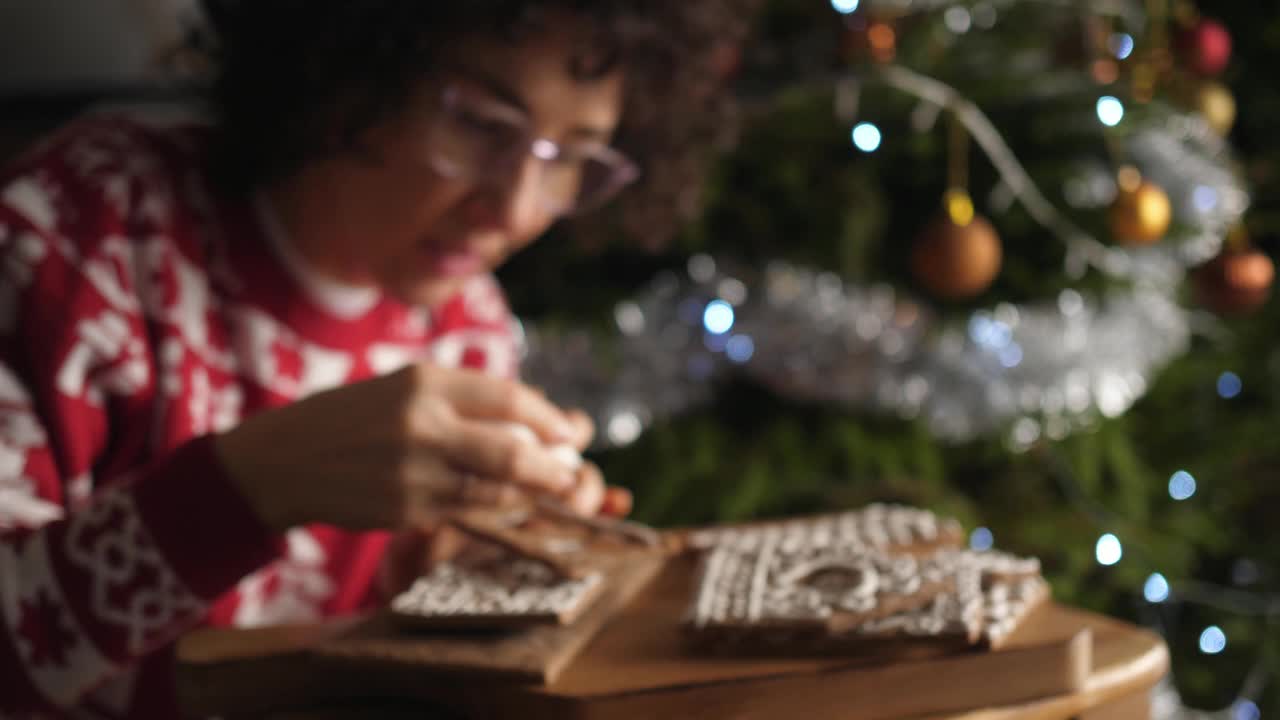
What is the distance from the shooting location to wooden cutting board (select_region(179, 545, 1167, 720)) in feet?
1.44

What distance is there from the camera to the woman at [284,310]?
0.60 metres

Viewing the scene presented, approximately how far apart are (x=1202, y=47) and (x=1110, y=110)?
0.53 ft

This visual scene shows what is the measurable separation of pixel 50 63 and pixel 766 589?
108 centimetres

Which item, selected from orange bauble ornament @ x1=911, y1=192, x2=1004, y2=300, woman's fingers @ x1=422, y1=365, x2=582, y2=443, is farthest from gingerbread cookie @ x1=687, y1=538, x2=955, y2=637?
orange bauble ornament @ x1=911, y1=192, x2=1004, y2=300

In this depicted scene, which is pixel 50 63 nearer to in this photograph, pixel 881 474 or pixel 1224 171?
pixel 881 474

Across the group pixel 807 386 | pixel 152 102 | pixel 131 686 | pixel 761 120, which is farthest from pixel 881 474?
pixel 152 102

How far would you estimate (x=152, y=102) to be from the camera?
136 cm

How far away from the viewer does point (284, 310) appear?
0.90m

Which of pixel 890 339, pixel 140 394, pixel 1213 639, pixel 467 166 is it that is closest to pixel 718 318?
pixel 890 339

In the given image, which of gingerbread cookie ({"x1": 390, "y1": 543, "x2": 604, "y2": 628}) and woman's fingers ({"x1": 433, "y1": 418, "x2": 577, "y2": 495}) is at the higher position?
woman's fingers ({"x1": 433, "y1": 418, "x2": 577, "y2": 495})

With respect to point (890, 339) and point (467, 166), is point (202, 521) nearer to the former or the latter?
point (467, 166)

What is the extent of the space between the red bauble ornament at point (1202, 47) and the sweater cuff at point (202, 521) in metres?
1.04

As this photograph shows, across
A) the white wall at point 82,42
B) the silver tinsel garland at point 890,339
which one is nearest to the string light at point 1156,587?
the silver tinsel garland at point 890,339

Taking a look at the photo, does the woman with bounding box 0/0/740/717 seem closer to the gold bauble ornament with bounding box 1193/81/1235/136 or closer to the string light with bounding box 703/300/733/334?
the string light with bounding box 703/300/733/334
